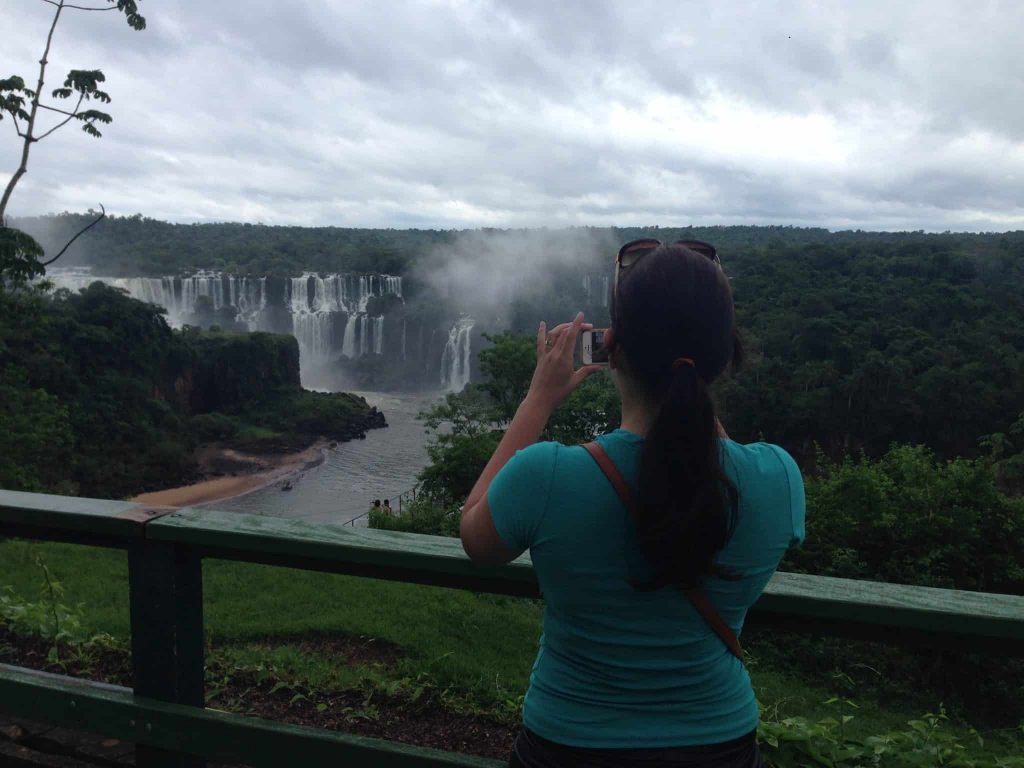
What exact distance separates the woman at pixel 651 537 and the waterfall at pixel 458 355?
54.8 metres

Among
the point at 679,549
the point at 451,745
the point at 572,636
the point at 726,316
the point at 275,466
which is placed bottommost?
the point at 275,466

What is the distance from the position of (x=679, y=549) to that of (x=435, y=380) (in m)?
60.5

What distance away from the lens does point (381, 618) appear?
649cm

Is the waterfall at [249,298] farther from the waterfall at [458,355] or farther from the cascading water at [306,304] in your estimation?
the waterfall at [458,355]

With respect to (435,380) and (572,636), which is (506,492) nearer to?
(572,636)

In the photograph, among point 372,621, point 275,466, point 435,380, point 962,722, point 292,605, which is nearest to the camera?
point 372,621

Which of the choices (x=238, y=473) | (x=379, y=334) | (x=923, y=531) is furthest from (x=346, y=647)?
(x=379, y=334)

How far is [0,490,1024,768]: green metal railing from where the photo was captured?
150cm

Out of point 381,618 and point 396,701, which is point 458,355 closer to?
point 381,618

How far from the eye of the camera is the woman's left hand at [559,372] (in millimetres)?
1349

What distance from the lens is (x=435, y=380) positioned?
2415 inches

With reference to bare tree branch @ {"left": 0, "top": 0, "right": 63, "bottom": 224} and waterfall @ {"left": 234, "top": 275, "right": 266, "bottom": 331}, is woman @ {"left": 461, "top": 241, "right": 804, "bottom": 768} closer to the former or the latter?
bare tree branch @ {"left": 0, "top": 0, "right": 63, "bottom": 224}

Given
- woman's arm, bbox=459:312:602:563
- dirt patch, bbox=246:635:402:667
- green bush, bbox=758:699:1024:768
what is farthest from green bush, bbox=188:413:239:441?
woman's arm, bbox=459:312:602:563

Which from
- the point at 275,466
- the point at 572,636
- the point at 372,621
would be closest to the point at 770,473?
the point at 572,636
